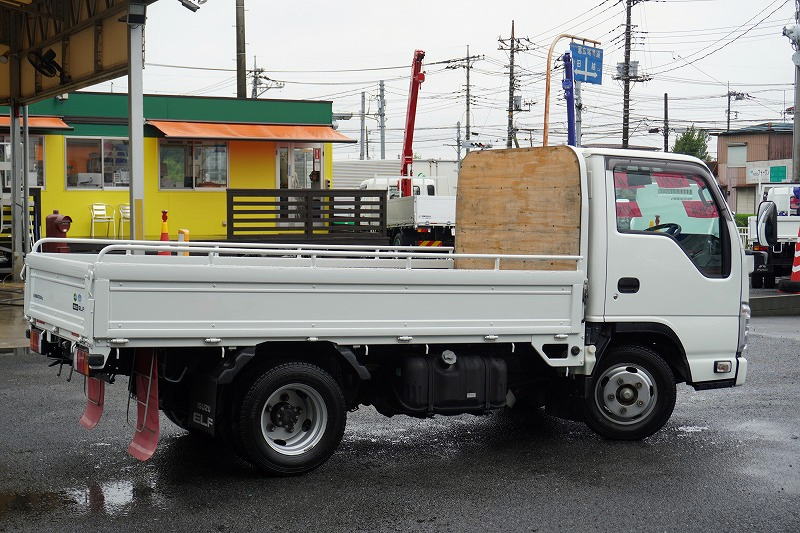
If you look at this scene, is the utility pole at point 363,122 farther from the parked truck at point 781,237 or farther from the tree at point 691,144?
the parked truck at point 781,237

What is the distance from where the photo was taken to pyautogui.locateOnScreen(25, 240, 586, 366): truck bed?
236 inches

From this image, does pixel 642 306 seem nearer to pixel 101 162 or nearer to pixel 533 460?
pixel 533 460

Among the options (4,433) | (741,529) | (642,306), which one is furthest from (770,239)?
(4,433)

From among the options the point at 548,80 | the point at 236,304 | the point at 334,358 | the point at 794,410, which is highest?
the point at 548,80

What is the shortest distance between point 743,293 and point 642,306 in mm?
998

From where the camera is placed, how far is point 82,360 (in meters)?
6.20

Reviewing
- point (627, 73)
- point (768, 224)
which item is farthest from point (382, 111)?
point (768, 224)

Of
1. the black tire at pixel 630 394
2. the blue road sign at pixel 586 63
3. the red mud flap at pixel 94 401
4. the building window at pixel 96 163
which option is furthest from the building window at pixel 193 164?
the black tire at pixel 630 394

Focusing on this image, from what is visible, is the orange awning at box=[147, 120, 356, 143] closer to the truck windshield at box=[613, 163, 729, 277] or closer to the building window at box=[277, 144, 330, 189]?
the building window at box=[277, 144, 330, 189]

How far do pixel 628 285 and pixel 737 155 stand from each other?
2726 inches

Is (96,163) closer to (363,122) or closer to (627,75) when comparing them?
(627,75)

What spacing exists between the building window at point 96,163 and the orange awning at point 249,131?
4.58 feet

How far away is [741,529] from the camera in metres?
5.76

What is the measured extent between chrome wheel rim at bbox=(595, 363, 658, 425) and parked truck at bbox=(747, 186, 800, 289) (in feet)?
53.4
